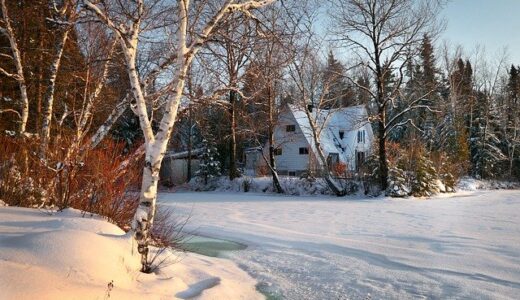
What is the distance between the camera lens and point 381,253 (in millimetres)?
7391

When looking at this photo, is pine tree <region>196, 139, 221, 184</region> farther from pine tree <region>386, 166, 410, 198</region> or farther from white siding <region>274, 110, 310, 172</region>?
pine tree <region>386, 166, 410, 198</region>

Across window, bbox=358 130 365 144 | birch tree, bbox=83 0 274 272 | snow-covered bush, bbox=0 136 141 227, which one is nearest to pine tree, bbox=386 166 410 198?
snow-covered bush, bbox=0 136 141 227

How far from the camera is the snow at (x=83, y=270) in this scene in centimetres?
337

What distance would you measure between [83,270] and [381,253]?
5.18 metres

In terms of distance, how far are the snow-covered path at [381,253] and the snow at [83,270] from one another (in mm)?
1032

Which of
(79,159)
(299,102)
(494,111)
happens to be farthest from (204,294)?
(494,111)

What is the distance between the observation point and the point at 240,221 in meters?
12.0

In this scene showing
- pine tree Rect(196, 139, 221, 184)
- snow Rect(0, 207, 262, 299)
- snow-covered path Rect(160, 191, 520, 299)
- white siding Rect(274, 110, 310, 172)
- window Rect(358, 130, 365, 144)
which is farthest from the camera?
window Rect(358, 130, 365, 144)

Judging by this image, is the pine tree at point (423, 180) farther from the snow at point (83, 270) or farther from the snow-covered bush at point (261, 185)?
the snow at point (83, 270)

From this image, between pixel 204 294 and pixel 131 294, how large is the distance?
1034 mm

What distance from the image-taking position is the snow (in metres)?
3.37

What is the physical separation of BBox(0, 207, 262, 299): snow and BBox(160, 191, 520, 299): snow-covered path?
3.39ft

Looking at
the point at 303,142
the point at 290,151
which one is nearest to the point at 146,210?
the point at 303,142

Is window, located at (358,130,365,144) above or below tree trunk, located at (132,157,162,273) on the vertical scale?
above
